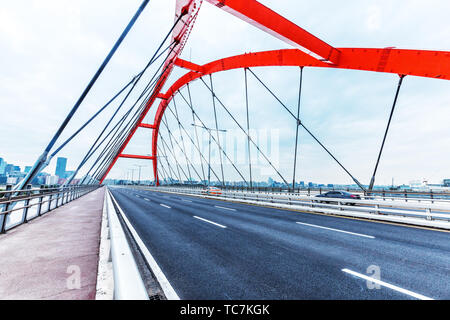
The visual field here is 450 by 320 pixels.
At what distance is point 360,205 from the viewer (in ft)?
56.0

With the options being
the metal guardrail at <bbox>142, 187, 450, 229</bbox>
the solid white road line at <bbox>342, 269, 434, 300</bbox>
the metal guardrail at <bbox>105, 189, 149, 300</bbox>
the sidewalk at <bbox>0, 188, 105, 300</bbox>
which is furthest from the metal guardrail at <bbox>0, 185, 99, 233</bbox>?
the metal guardrail at <bbox>142, 187, 450, 229</bbox>

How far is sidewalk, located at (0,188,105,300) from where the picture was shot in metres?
3.02

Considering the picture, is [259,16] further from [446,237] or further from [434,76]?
[446,237]

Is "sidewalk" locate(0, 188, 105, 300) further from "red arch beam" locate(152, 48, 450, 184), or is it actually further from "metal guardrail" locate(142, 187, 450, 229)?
"red arch beam" locate(152, 48, 450, 184)

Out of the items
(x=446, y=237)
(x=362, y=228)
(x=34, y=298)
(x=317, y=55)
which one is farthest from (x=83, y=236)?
(x=317, y=55)

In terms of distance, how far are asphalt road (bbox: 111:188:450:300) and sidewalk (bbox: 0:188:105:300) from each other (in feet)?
4.32

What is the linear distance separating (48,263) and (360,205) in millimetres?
19363

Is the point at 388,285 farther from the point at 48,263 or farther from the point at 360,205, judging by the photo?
the point at 360,205

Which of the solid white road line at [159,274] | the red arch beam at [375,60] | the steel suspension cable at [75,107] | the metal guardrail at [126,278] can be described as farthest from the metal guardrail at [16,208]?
the red arch beam at [375,60]

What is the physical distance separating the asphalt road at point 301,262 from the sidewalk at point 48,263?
1.32 m

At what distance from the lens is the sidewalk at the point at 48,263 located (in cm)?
302

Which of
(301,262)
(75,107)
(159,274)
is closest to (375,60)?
(301,262)
